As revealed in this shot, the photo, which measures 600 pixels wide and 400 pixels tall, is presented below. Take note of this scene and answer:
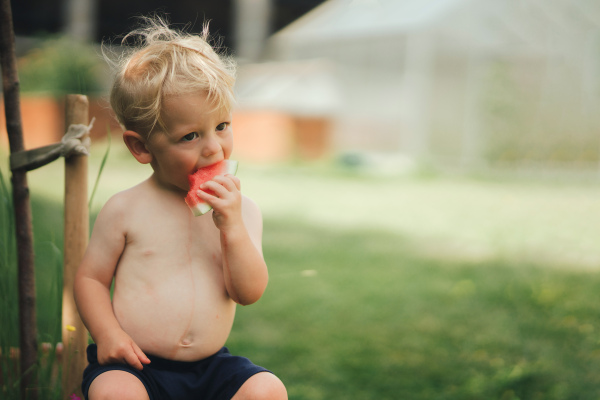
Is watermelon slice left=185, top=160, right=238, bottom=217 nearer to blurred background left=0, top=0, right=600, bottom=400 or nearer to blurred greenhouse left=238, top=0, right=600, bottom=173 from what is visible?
blurred background left=0, top=0, right=600, bottom=400

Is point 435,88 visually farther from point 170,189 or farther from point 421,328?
point 170,189

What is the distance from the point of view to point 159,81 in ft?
4.25

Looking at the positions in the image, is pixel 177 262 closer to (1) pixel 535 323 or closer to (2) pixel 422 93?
(1) pixel 535 323

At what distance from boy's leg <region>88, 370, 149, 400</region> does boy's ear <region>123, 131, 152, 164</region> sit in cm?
48

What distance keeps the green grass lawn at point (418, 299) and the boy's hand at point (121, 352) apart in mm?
521

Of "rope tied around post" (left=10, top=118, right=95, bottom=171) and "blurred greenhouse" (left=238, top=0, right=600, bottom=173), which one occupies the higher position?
"rope tied around post" (left=10, top=118, right=95, bottom=171)

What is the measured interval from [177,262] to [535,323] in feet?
8.53

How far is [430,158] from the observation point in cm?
1242

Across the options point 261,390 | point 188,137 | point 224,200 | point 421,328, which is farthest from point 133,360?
point 421,328

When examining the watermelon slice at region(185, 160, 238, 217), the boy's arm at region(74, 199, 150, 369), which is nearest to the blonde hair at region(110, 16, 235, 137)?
the watermelon slice at region(185, 160, 238, 217)

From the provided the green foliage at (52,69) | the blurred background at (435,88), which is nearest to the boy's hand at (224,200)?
the green foliage at (52,69)

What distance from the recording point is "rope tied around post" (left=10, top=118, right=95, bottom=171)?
158 cm

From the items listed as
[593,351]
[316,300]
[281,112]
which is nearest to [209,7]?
[281,112]

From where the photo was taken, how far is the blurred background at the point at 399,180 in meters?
2.85
